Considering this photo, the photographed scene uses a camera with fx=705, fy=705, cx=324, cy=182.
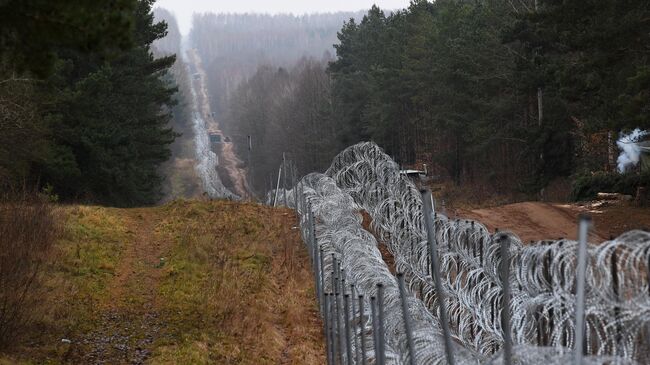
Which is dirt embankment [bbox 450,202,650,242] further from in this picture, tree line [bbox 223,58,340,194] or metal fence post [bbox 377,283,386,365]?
tree line [bbox 223,58,340,194]

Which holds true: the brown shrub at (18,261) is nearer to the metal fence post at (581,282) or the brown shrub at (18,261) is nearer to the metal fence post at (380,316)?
the metal fence post at (380,316)

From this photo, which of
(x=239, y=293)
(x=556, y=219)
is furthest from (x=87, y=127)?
(x=556, y=219)

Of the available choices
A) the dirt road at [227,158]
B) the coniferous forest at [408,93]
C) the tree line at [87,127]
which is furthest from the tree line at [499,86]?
the dirt road at [227,158]

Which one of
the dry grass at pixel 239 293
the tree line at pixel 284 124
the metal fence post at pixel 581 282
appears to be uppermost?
the metal fence post at pixel 581 282

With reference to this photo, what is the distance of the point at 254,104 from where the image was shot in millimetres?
100938

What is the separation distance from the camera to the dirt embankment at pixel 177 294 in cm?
1080

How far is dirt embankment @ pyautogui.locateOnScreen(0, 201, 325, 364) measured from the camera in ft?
35.4

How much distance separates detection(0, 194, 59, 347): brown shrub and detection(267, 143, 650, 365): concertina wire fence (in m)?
4.31

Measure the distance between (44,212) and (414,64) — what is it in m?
27.2

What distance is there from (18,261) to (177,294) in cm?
418

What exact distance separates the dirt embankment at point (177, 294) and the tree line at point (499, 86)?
28.5 feet

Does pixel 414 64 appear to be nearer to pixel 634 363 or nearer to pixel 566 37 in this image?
pixel 566 37

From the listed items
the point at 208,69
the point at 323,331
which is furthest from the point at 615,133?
the point at 208,69

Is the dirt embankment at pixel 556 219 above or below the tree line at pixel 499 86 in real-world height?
below
